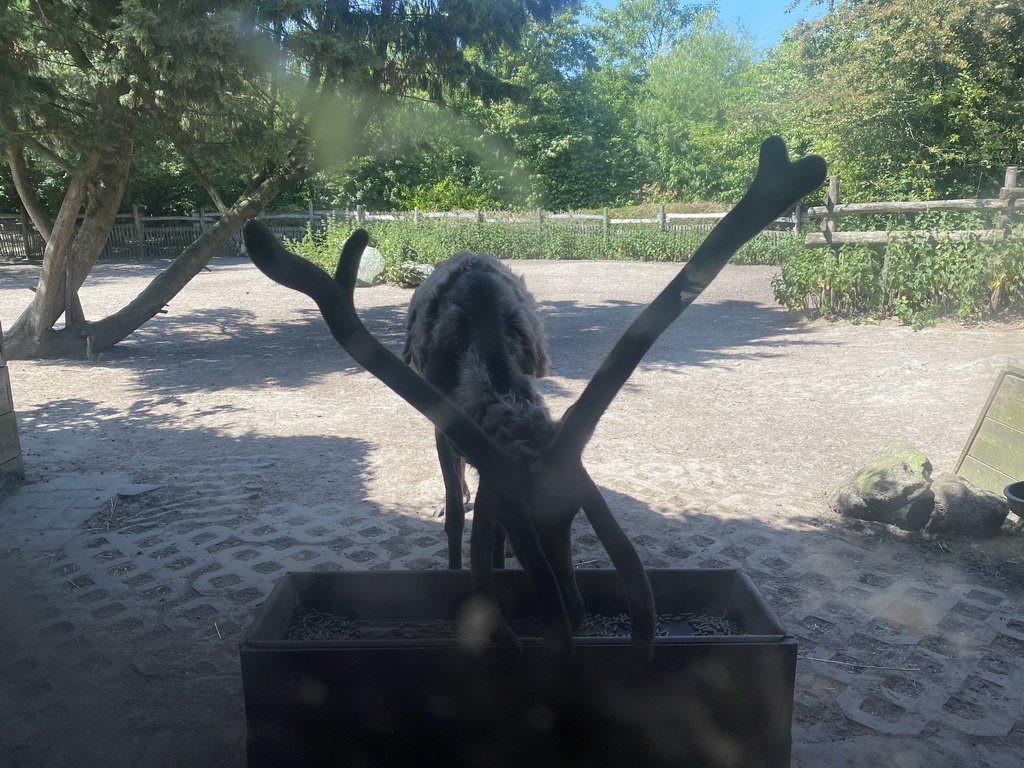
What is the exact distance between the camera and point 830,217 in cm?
1155

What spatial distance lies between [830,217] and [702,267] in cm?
1061

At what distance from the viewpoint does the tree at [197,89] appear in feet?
25.7

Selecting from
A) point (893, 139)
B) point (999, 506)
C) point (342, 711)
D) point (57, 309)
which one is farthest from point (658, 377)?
point (893, 139)

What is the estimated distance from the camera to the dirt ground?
3086 millimetres

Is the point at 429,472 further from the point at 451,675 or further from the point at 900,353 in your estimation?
the point at 900,353

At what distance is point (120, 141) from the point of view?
9.03 m

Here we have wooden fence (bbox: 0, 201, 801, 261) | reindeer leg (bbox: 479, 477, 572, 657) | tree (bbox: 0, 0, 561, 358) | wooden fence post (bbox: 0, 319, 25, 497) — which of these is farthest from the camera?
wooden fence (bbox: 0, 201, 801, 261)

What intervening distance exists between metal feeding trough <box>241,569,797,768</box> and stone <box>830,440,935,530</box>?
111 inches

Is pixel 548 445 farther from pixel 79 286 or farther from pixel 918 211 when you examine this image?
pixel 918 211

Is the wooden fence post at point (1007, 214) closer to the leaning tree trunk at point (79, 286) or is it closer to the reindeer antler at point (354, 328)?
the leaning tree trunk at point (79, 286)

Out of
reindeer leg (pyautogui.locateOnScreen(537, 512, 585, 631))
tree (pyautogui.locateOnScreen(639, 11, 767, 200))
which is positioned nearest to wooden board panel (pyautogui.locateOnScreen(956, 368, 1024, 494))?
reindeer leg (pyautogui.locateOnScreen(537, 512, 585, 631))

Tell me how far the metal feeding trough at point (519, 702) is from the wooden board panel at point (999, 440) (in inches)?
135

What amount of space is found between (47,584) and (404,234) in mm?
15430

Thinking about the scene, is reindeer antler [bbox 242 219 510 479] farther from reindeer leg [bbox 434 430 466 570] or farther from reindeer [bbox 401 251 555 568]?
reindeer leg [bbox 434 430 466 570]
